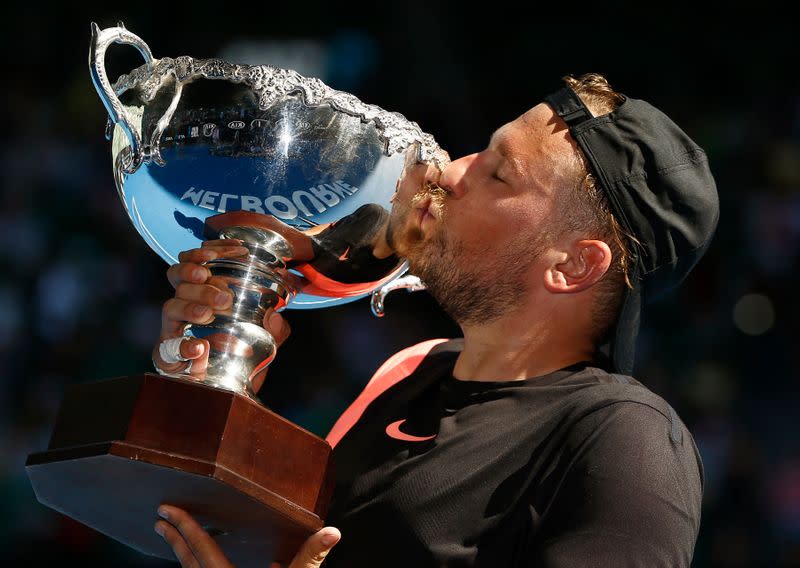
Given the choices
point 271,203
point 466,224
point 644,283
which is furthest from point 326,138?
point 644,283

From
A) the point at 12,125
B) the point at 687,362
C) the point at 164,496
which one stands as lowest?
the point at 12,125

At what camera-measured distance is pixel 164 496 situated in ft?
4.20

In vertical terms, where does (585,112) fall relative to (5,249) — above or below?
above

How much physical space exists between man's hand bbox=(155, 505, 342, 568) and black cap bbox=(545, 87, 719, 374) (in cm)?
52

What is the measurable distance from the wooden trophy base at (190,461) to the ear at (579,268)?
39cm

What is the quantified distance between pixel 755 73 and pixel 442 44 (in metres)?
1.34

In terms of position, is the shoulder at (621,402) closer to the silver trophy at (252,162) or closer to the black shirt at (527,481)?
the black shirt at (527,481)

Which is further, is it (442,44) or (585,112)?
(442,44)

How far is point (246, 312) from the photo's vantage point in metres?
1.43

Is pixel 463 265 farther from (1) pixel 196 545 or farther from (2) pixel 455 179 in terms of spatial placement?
(1) pixel 196 545

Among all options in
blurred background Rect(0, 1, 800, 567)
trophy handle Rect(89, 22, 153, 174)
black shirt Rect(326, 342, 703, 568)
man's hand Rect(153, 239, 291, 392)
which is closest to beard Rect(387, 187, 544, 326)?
black shirt Rect(326, 342, 703, 568)

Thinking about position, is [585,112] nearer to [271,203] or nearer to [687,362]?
[271,203]

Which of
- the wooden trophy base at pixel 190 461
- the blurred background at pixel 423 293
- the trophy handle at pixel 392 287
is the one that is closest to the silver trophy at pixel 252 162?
the wooden trophy base at pixel 190 461

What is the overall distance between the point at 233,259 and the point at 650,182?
1.80 feet
